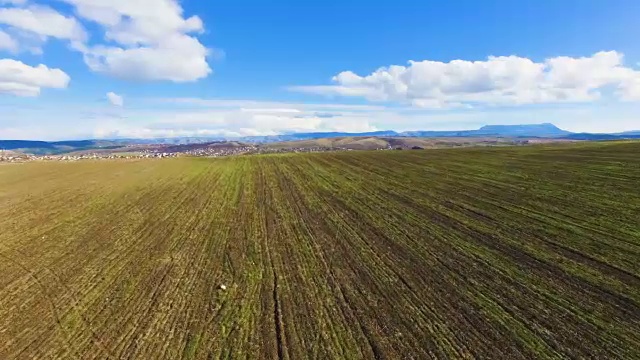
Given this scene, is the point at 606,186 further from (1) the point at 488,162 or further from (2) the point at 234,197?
(2) the point at 234,197

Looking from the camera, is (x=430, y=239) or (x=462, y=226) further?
(x=462, y=226)

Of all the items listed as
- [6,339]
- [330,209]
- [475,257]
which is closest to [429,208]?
[330,209]

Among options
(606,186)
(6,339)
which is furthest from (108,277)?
(606,186)

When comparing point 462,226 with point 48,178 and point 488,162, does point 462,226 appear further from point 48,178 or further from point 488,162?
point 48,178

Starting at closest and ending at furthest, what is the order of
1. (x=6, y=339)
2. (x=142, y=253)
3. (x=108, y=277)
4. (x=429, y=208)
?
(x=6, y=339), (x=108, y=277), (x=142, y=253), (x=429, y=208)

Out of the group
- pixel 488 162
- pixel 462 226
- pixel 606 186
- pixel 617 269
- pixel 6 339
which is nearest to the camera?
pixel 6 339

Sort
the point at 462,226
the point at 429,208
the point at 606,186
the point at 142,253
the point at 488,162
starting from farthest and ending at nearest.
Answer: the point at 488,162, the point at 606,186, the point at 429,208, the point at 462,226, the point at 142,253
